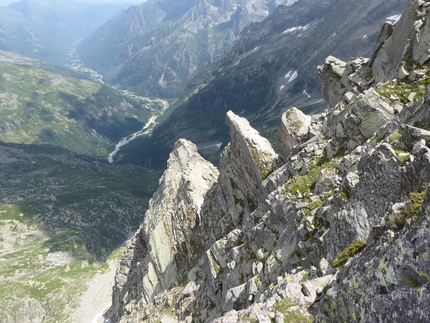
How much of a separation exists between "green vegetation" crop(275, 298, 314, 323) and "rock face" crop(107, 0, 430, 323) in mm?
64

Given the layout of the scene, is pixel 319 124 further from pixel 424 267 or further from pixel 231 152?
pixel 424 267

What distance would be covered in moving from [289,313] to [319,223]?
27.6 ft

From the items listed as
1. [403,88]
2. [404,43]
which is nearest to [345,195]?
[403,88]

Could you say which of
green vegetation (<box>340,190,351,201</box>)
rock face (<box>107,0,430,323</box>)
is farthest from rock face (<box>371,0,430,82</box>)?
green vegetation (<box>340,190,351,201</box>)

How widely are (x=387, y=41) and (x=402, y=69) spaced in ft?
29.5

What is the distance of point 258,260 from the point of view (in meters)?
29.5

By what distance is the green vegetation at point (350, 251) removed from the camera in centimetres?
1680

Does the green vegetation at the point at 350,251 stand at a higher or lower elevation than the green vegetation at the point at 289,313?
higher

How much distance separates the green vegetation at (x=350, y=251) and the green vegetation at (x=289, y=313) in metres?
3.47

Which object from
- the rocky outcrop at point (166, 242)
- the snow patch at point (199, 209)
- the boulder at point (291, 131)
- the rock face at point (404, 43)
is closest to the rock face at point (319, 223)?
the boulder at point (291, 131)

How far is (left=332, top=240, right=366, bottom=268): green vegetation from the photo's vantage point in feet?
55.1

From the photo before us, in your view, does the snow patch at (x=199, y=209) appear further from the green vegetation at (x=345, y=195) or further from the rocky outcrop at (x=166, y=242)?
the green vegetation at (x=345, y=195)

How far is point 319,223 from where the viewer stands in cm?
2345

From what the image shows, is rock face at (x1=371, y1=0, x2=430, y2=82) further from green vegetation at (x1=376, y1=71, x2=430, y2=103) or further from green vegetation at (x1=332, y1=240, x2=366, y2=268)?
green vegetation at (x1=332, y1=240, x2=366, y2=268)
